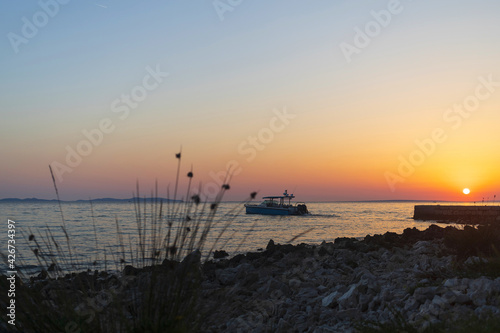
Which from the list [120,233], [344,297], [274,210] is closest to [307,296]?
[344,297]

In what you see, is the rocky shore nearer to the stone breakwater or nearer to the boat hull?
the stone breakwater

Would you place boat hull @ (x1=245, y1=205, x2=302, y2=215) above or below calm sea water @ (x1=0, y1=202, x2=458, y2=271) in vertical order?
above

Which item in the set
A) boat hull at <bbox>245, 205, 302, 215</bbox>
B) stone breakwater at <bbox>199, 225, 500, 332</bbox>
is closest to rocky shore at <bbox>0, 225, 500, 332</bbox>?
stone breakwater at <bbox>199, 225, 500, 332</bbox>

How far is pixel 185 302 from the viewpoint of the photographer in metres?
3.57

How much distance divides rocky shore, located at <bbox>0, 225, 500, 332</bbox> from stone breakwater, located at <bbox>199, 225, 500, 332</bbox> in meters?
0.01

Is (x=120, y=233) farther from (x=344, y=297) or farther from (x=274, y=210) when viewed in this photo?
(x=274, y=210)

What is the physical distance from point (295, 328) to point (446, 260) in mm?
4347

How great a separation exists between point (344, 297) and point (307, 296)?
1026 millimetres

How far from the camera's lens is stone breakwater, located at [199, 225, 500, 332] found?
5.03 metres

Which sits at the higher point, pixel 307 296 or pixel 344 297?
pixel 344 297

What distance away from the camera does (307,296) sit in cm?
708

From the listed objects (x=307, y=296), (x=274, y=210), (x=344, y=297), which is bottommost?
(x=307, y=296)

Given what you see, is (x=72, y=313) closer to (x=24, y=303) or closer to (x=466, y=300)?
(x=24, y=303)

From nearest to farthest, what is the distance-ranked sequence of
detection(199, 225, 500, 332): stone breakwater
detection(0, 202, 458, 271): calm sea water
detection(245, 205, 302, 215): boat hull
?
detection(199, 225, 500, 332): stone breakwater → detection(0, 202, 458, 271): calm sea water → detection(245, 205, 302, 215): boat hull
